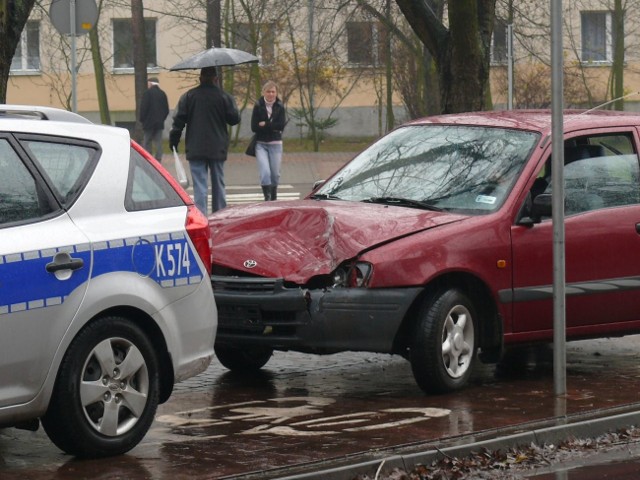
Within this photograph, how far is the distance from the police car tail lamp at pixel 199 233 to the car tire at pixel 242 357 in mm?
2464

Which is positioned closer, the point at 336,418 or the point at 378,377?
the point at 336,418

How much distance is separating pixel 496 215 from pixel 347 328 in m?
1.27

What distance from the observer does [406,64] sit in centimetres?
3844

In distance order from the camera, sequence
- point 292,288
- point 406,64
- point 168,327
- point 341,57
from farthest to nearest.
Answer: point 341,57
point 406,64
point 292,288
point 168,327

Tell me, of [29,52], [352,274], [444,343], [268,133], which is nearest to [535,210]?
[444,343]

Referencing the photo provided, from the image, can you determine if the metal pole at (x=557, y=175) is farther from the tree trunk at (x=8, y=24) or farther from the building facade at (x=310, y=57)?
the building facade at (x=310, y=57)

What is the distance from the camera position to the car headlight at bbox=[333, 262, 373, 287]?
8.64 metres

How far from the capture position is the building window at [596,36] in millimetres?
47938

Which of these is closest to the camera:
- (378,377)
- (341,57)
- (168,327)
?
(168,327)

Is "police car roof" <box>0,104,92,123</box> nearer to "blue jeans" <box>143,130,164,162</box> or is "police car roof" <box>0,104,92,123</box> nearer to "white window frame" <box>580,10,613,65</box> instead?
"blue jeans" <box>143,130,164,162</box>

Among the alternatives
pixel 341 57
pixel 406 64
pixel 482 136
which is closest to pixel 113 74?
pixel 341 57

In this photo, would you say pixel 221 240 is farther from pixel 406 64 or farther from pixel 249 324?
pixel 406 64

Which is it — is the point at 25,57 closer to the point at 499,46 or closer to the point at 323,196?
the point at 499,46

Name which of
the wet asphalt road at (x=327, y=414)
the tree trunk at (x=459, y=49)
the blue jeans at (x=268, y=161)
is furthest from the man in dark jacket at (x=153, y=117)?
the wet asphalt road at (x=327, y=414)
